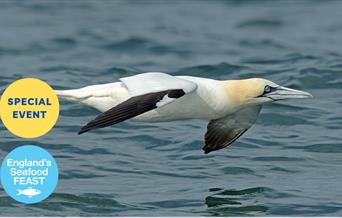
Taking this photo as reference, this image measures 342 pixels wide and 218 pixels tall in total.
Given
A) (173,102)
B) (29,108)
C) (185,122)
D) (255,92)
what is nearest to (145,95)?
(173,102)

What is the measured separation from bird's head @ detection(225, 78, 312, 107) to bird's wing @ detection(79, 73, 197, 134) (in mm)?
1143

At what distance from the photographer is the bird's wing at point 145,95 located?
14.1 metres

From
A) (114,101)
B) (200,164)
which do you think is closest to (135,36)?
(200,164)

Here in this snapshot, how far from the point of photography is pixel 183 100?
51.2ft

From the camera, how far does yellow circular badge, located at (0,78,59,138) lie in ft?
47.1

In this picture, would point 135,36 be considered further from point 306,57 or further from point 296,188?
point 296,188

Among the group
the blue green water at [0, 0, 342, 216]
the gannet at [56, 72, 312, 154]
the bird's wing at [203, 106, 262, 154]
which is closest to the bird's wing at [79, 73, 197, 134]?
the gannet at [56, 72, 312, 154]

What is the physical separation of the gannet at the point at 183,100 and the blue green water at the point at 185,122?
34.1 inches

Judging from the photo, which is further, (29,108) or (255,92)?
(255,92)

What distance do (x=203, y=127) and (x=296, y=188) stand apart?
403cm

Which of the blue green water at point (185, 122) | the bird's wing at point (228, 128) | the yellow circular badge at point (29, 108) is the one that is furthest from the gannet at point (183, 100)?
the blue green water at point (185, 122)

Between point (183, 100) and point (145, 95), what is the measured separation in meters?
1.13

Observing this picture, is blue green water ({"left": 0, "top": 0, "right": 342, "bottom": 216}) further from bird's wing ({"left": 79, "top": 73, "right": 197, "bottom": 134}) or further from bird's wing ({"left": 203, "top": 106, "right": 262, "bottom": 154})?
bird's wing ({"left": 79, "top": 73, "right": 197, "bottom": 134})

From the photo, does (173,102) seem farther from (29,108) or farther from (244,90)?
(29,108)
